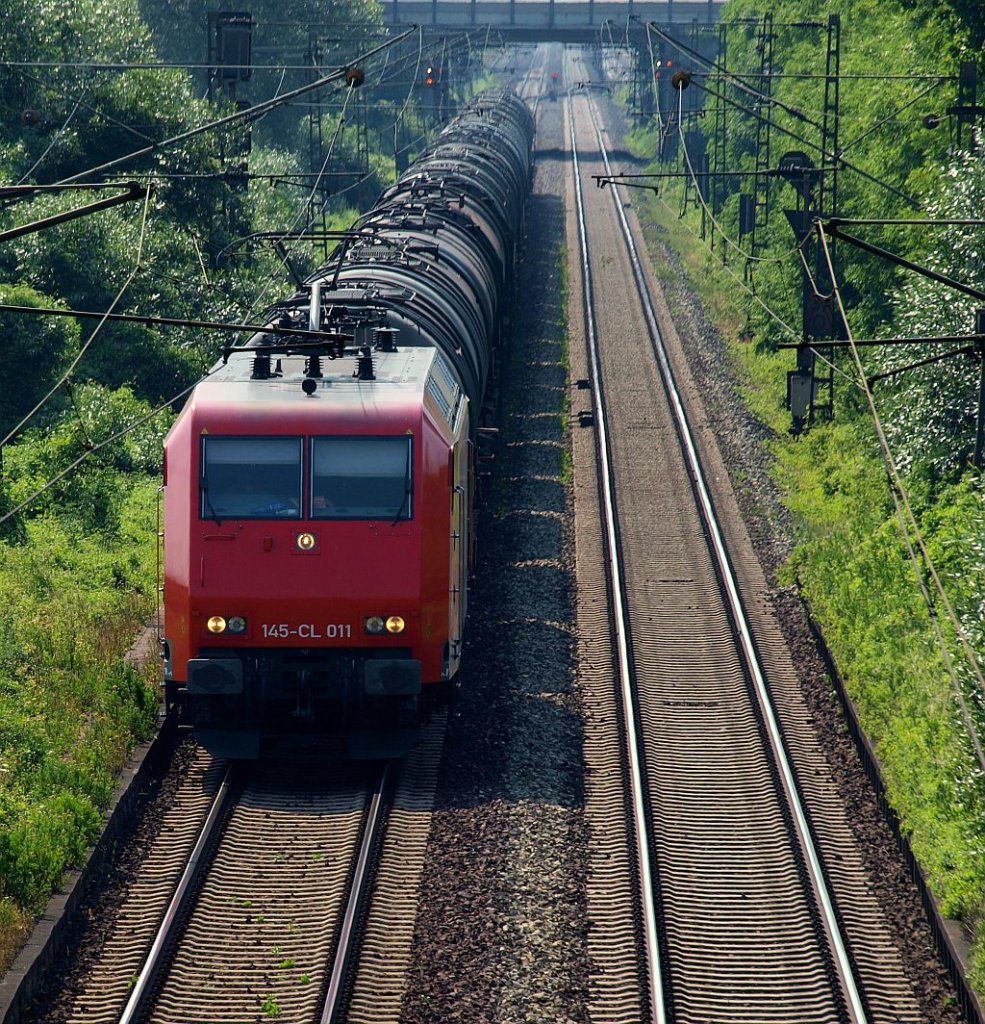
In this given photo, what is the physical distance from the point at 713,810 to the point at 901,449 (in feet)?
39.9

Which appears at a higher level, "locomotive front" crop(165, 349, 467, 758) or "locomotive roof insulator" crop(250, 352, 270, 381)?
"locomotive roof insulator" crop(250, 352, 270, 381)

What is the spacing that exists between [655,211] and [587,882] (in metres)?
51.4

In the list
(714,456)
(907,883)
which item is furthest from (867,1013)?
(714,456)

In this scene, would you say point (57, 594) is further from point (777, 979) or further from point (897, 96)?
point (897, 96)

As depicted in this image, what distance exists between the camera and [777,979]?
11.5m

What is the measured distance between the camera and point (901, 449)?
81.9ft


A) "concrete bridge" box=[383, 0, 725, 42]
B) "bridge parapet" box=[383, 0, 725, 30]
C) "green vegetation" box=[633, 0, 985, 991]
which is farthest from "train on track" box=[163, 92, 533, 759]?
"bridge parapet" box=[383, 0, 725, 30]

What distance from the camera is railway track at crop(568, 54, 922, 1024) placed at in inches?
446

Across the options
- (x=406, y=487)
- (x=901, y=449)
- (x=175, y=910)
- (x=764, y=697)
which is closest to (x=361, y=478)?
(x=406, y=487)

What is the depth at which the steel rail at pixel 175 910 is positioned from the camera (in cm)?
1062

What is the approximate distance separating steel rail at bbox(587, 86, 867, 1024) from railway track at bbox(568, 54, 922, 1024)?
0.08 feet

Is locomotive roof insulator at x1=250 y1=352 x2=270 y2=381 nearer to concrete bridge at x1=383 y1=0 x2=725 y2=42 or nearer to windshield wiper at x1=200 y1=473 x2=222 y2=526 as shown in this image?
windshield wiper at x1=200 y1=473 x2=222 y2=526

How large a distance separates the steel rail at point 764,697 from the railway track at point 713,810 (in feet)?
0.08

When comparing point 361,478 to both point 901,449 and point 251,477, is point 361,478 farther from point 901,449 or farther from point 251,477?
point 901,449
